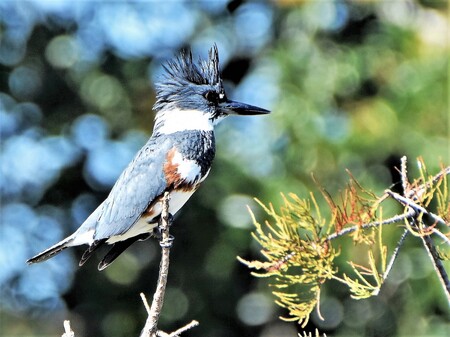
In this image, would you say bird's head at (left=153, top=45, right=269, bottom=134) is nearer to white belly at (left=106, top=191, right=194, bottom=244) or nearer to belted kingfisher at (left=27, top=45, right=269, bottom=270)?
belted kingfisher at (left=27, top=45, right=269, bottom=270)

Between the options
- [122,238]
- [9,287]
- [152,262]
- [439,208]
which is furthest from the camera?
[9,287]

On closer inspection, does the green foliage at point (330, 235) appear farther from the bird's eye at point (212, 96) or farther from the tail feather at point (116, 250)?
the bird's eye at point (212, 96)

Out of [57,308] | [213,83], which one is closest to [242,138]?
Answer: [57,308]

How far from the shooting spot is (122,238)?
119 inches

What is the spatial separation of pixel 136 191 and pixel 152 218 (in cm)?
10

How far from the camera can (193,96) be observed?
3.25 metres

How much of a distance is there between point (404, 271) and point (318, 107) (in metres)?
1.09

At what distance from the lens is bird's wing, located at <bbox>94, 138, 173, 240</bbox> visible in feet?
9.54

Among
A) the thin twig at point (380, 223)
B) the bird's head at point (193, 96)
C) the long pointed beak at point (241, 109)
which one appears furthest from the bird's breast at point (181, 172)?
the thin twig at point (380, 223)

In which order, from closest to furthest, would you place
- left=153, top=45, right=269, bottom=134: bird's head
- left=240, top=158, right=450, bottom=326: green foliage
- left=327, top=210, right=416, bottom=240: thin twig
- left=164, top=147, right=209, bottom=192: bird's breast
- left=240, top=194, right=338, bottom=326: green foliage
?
left=327, top=210, right=416, bottom=240: thin twig < left=240, top=158, right=450, bottom=326: green foliage < left=240, top=194, right=338, bottom=326: green foliage < left=164, top=147, right=209, bottom=192: bird's breast < left=153, top=45, right=269, bottom=134: bird's head

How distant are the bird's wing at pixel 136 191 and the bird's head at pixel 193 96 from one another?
0.67 ft

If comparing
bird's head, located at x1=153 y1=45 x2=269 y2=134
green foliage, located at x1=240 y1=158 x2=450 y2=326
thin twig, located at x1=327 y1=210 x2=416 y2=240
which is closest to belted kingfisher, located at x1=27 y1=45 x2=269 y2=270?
bird's head, located at x1=153 y1=45 x2=269 y2=134

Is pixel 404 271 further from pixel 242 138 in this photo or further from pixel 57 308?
pixel 57 308

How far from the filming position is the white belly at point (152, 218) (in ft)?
9.45
